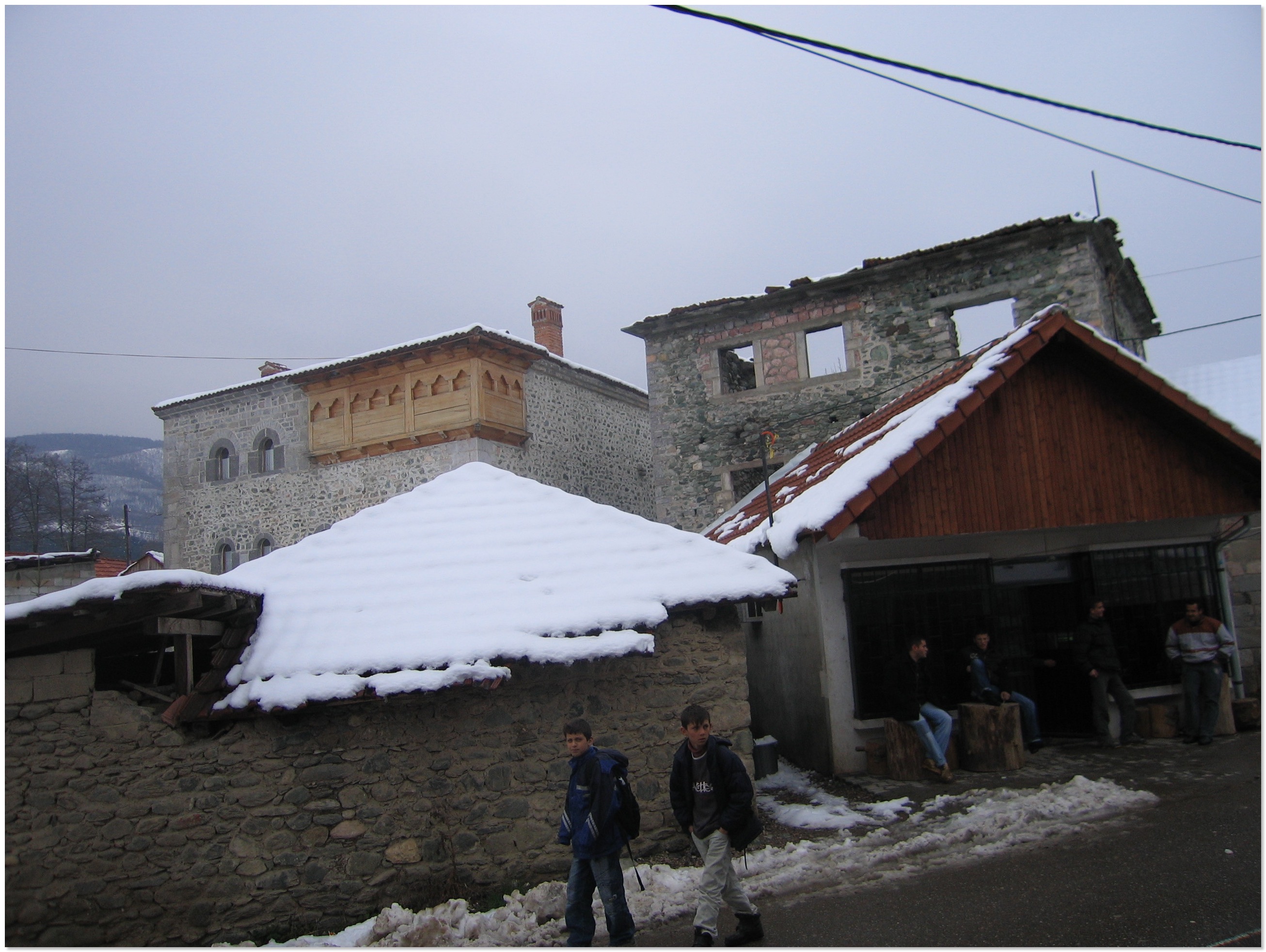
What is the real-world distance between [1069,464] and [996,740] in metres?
3.01

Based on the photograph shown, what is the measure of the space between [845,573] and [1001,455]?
2044 mm

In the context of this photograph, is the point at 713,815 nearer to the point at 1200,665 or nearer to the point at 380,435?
the point at 1200,665

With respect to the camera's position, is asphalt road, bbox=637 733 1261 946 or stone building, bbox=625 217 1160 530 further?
stone building, bbox=625 217 1160 530

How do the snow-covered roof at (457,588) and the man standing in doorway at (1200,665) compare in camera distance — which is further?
the man standing in doorway at (1200,665)

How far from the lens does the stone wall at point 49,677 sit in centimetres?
572

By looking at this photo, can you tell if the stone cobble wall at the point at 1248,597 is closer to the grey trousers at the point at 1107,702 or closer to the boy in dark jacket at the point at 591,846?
the grey trousers at the point at 1107,702

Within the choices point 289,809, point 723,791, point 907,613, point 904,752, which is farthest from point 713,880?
point 907,613

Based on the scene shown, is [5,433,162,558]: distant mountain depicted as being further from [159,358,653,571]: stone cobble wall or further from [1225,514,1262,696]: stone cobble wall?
[1225,514,1262,696]: stone cobble wall

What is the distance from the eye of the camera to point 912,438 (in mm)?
8156

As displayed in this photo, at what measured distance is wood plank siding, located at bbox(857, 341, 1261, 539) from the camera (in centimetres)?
857

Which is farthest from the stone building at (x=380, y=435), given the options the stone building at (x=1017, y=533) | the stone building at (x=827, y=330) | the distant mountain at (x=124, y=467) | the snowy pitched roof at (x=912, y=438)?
the distant mountain at (x=124, y=467)

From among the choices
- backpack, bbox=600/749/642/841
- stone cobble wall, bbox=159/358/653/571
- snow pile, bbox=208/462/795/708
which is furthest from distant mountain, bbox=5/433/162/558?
backpack, bbox=600/749/642/841

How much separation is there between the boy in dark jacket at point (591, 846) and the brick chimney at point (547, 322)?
18.7 meters

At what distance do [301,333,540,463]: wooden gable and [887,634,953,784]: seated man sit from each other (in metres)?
12.8
